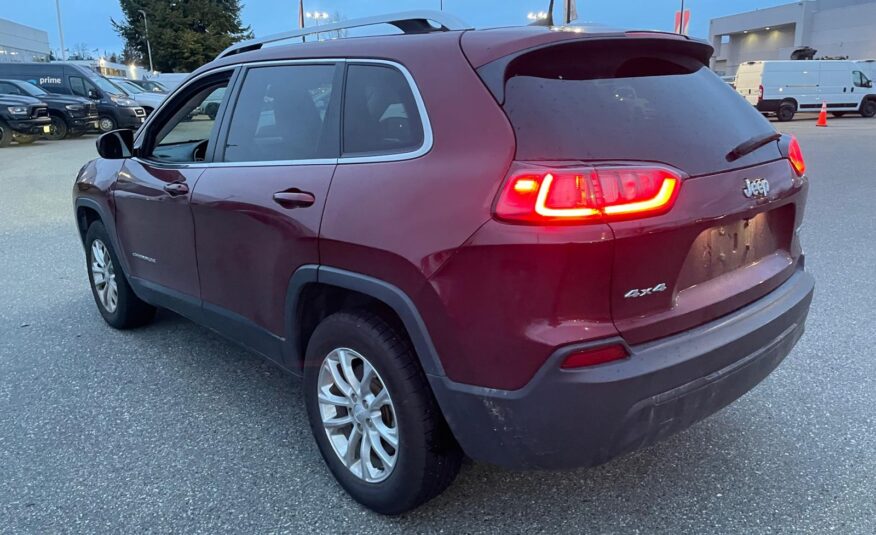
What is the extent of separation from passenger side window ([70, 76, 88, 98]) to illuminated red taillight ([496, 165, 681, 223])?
948 inches

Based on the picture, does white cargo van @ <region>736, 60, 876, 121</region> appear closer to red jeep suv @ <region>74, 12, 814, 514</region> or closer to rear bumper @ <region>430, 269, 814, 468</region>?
red jeep suv @ <region>74, 12, 814, 514</region>

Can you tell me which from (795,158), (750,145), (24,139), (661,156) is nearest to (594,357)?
(661,156)

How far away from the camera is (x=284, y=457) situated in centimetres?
305

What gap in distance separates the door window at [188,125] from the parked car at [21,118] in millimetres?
17126

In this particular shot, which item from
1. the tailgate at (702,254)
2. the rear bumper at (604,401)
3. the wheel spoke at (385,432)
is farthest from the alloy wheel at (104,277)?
the tailgate at (702,254)

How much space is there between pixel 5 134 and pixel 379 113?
19.8 meters

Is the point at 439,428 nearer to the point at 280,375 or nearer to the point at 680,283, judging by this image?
the point at 680,283

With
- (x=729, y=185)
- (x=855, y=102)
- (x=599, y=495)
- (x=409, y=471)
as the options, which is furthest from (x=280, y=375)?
(x=855, y=102)

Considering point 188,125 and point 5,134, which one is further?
point 5,134

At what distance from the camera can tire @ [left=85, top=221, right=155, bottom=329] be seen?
4461 mm

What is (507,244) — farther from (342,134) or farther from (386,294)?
(342,134)

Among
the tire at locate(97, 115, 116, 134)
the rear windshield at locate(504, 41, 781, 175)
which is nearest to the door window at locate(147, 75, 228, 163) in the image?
the rear windshield at locate(504, 41, 781, 175)

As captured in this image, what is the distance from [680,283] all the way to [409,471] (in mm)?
1130

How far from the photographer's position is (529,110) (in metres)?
2.16
